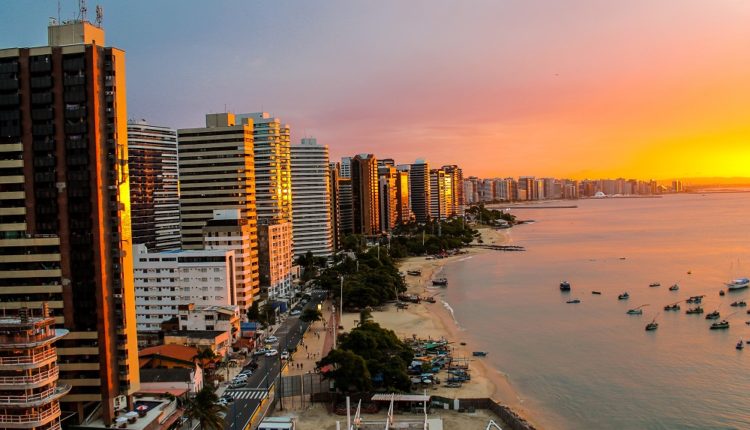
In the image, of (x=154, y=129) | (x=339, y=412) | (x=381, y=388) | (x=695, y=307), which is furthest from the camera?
(x=154, y=129)

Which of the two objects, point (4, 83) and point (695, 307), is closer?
point (4, 83)

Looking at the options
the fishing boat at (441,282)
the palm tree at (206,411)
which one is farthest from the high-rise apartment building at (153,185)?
the palm tree at (206,411)

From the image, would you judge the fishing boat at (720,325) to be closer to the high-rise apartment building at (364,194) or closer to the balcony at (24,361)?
the balcony at (24,361)

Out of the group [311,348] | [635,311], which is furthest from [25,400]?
[635,311]

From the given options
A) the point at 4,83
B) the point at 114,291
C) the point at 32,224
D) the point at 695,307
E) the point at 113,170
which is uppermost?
the point at 4,83

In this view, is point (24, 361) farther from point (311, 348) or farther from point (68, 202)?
point (311, 348)

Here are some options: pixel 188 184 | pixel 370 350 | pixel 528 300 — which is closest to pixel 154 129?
pixel 188 184

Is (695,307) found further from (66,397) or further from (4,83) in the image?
(4,83)
